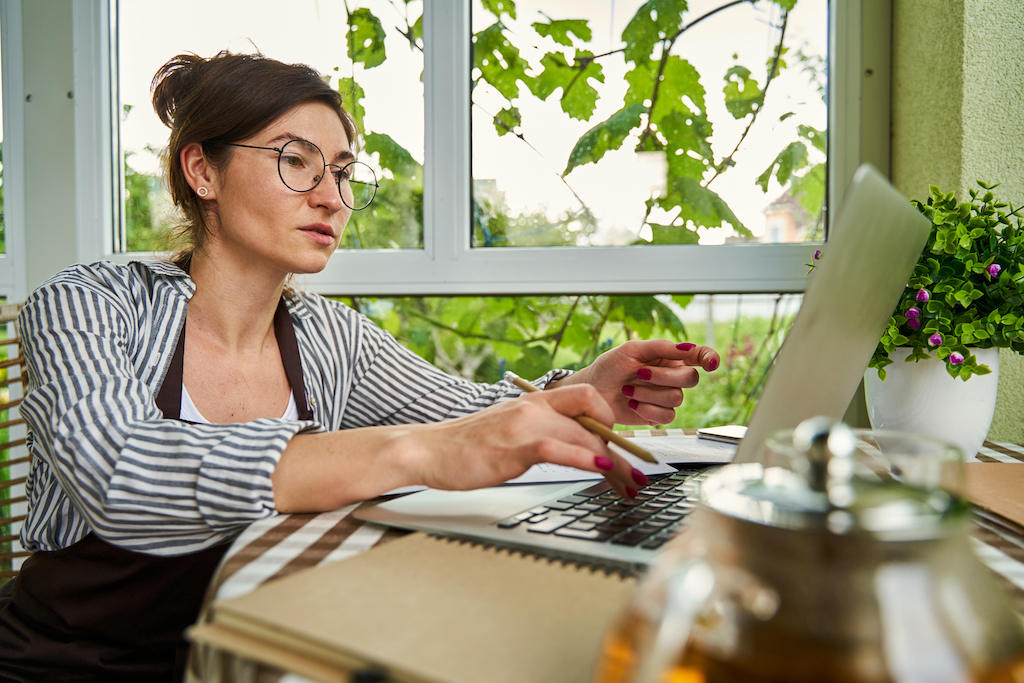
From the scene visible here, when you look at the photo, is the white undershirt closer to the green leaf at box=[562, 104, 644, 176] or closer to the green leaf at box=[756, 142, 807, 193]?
the green leaf at box=[562, 104, 644, 176]

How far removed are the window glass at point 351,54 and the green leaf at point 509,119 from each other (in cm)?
21

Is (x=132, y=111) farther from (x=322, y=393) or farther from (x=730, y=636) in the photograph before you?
(x=730, y=636)

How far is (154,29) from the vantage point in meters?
1.82

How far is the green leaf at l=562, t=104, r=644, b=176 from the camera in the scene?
166cm

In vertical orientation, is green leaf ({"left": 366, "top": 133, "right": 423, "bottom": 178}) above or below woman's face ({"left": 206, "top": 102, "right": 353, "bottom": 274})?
above

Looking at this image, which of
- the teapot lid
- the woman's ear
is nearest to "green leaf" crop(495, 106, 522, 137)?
the woman's ear

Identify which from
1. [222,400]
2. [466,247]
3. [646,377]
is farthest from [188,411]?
[466,247]

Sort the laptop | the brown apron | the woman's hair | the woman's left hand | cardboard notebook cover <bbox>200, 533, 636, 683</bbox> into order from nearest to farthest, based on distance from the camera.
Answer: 1. cardboard notebook cover <bbox>200, 533, 636, 683</bbox>
2. the laptop
3. the brown apron
4. the woman's left hand
5. the woman's hair

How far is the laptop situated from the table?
32 mm

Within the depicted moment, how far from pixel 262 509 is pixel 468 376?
1.23 metres

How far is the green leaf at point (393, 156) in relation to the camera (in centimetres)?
175

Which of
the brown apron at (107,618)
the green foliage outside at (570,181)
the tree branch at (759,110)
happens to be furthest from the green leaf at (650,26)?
the brown apron at (107,618)

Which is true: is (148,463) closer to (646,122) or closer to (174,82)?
(174,82)

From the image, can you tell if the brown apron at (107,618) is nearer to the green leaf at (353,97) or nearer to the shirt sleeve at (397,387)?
the shirt sleeve at (397,387)
